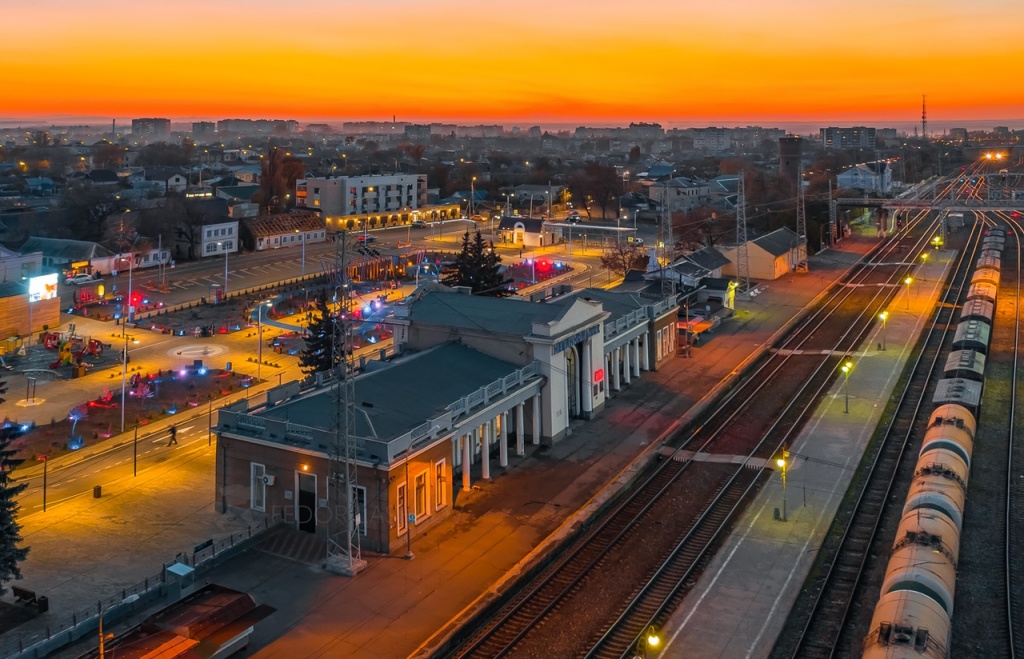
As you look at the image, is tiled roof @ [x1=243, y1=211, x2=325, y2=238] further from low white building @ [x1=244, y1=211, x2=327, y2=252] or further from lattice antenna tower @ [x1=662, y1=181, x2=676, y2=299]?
lattice antenna tower @ [x1=662, y1=181, x2=676, y2=299]

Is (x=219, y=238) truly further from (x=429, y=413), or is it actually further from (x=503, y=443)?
(x=429, y=413)

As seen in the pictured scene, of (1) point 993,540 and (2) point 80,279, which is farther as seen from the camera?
(2) point 80,279

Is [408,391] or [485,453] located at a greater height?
[408,391]

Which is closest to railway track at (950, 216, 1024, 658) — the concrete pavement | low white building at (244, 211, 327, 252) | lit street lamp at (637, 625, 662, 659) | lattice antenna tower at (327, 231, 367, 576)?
lit street lamp at (637, 625, 662, 659)

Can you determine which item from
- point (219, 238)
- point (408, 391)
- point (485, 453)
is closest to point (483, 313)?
point (408, 391)

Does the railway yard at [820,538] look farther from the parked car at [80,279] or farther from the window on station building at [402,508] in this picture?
the parked car at [80,279]
